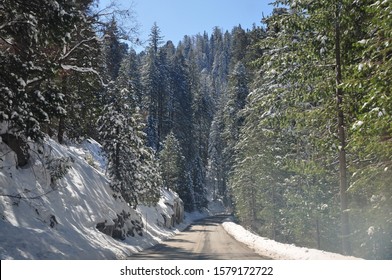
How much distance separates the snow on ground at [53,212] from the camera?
10836 millimetres

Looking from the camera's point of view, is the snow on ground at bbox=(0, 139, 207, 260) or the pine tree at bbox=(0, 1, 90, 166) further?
the snow on ground at bbox=(0, 139, 207, 260)

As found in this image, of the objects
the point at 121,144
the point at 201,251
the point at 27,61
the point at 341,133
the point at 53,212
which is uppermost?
the point at 121,144

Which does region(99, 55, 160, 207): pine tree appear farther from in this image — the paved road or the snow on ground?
the paved road

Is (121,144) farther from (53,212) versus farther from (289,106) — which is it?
(289,106)

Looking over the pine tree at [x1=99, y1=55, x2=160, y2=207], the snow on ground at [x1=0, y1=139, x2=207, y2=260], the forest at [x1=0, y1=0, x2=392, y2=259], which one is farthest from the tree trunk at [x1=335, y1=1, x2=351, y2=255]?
the pine tree at [x1=99, y1=55, x2=160, y2=207]

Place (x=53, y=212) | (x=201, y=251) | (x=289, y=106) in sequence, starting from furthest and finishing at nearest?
(x=201, y=251)
(x=53, y=212)
(x=289, y=106)

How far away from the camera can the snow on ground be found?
10.8 metres

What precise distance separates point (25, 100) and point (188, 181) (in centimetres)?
5553

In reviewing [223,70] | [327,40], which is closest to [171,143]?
[327,40]

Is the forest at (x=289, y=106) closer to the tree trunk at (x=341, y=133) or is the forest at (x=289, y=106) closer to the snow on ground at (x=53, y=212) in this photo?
the tree trunk at (x=341, y=133)

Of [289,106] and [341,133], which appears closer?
[341,133]

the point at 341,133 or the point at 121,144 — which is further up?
the point at 121,144

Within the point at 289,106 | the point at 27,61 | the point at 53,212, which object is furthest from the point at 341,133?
the point at 53,212

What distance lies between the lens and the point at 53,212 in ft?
49.1
